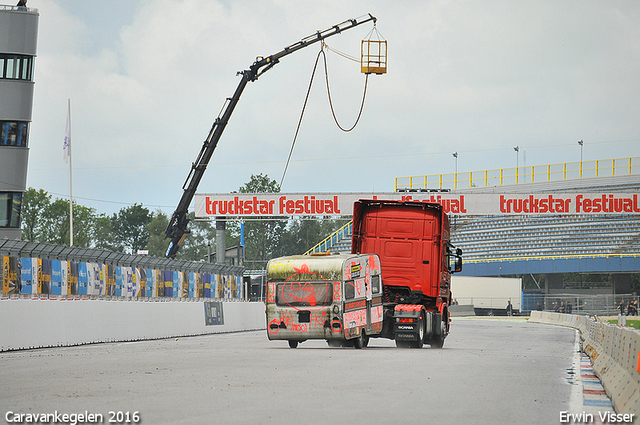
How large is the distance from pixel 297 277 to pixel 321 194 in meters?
30.5

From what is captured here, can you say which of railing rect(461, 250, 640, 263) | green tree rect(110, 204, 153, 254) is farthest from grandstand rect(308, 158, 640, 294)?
green tree rect(110, 204, 153, 254)

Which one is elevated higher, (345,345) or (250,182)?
(250,182)

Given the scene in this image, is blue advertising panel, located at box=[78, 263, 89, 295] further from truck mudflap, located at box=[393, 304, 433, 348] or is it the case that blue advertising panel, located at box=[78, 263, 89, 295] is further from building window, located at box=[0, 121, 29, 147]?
building window, located at box=[0, 121, 29, 147]

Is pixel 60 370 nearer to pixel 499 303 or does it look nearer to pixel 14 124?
pixel 14 124

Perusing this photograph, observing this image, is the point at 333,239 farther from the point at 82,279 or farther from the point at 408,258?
the point at 408,258

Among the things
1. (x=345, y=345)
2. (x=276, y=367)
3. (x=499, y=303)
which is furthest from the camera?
(x=499, y=303)

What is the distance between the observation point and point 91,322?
76.6 ft

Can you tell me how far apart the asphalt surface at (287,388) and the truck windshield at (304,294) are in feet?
10.8

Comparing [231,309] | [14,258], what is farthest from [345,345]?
[231,309]

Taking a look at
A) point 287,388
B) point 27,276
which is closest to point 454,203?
point 27,276

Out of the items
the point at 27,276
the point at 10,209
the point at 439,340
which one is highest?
the point at 10,209

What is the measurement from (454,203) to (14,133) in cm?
2553

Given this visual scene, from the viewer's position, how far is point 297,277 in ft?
71.1

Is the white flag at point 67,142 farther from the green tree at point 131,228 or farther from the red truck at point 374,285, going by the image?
the green tree at point 131,228
